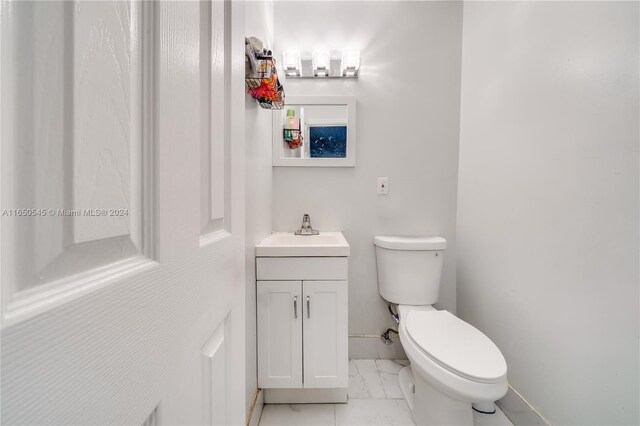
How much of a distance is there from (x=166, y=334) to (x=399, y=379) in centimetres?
150

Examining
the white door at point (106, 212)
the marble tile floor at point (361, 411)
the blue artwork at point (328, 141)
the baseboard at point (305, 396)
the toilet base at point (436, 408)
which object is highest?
the blue artwork at point (328, 141)

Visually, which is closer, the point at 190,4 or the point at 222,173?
the point at 190,4

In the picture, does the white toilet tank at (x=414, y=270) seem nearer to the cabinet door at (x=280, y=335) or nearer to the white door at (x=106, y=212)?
the cabinet door at (x=280, y=335)

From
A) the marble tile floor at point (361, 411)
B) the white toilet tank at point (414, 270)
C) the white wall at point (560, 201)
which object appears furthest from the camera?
the white toilet tank at point (414, 270)

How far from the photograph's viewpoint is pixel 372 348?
1613 millimetres

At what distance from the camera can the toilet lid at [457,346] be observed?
872mm

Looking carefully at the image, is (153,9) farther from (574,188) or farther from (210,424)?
(574,188)

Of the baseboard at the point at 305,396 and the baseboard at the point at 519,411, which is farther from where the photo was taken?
the baseboard at the point at 305,396

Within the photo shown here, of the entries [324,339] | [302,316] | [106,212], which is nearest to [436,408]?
[324,339]

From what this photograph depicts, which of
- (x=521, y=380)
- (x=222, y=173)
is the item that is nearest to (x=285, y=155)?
(x=222, y=173)

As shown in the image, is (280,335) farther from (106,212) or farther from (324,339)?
(106,212)

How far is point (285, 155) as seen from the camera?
63.9 inches

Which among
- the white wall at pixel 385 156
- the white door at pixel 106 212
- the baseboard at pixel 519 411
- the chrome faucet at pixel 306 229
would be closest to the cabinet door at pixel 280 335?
the chrome faucet at pixel 306 229

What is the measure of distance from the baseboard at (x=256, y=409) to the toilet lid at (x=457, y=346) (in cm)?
75
